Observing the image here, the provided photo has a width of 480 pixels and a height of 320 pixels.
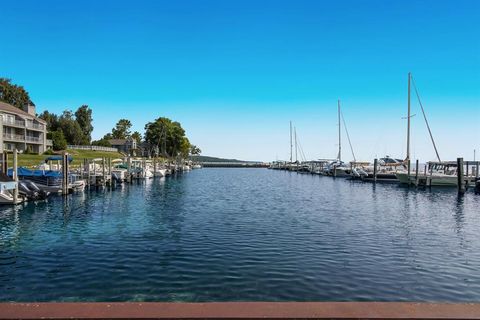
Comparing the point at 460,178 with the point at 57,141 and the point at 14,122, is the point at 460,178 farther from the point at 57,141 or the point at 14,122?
the point at 57,141

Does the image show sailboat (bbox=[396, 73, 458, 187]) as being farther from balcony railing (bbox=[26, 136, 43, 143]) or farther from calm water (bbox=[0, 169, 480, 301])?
balcony railing (bbox=[26, 136, 43, 143])

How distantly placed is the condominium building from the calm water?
64001 mm

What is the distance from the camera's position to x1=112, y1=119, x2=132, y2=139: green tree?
190250mm

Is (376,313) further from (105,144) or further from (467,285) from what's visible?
(105,144)

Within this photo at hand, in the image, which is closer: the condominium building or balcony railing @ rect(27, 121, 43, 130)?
the condominium building

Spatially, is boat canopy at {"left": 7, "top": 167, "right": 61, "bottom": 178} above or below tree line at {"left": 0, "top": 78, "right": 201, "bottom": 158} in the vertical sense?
below

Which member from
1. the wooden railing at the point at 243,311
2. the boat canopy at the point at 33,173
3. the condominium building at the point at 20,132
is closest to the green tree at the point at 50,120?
the condominium building at the point at 20,132

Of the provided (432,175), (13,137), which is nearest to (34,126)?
(13,137)

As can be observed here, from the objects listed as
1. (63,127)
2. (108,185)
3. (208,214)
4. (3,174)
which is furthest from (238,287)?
(63,127)

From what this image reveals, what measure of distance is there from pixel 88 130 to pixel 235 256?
153m

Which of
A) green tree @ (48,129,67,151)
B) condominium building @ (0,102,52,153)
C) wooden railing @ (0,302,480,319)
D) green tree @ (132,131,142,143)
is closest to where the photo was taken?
wooden railing @ (0,302,480,319)

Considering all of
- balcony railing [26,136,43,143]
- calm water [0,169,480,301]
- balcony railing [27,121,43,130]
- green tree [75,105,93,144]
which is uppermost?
green tree [75,105,93,144]

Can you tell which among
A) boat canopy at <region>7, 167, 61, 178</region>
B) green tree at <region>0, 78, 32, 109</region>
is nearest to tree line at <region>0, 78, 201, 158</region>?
green tree at <region>0, 78, 32, 109</region>

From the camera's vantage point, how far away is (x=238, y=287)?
1236 cm
